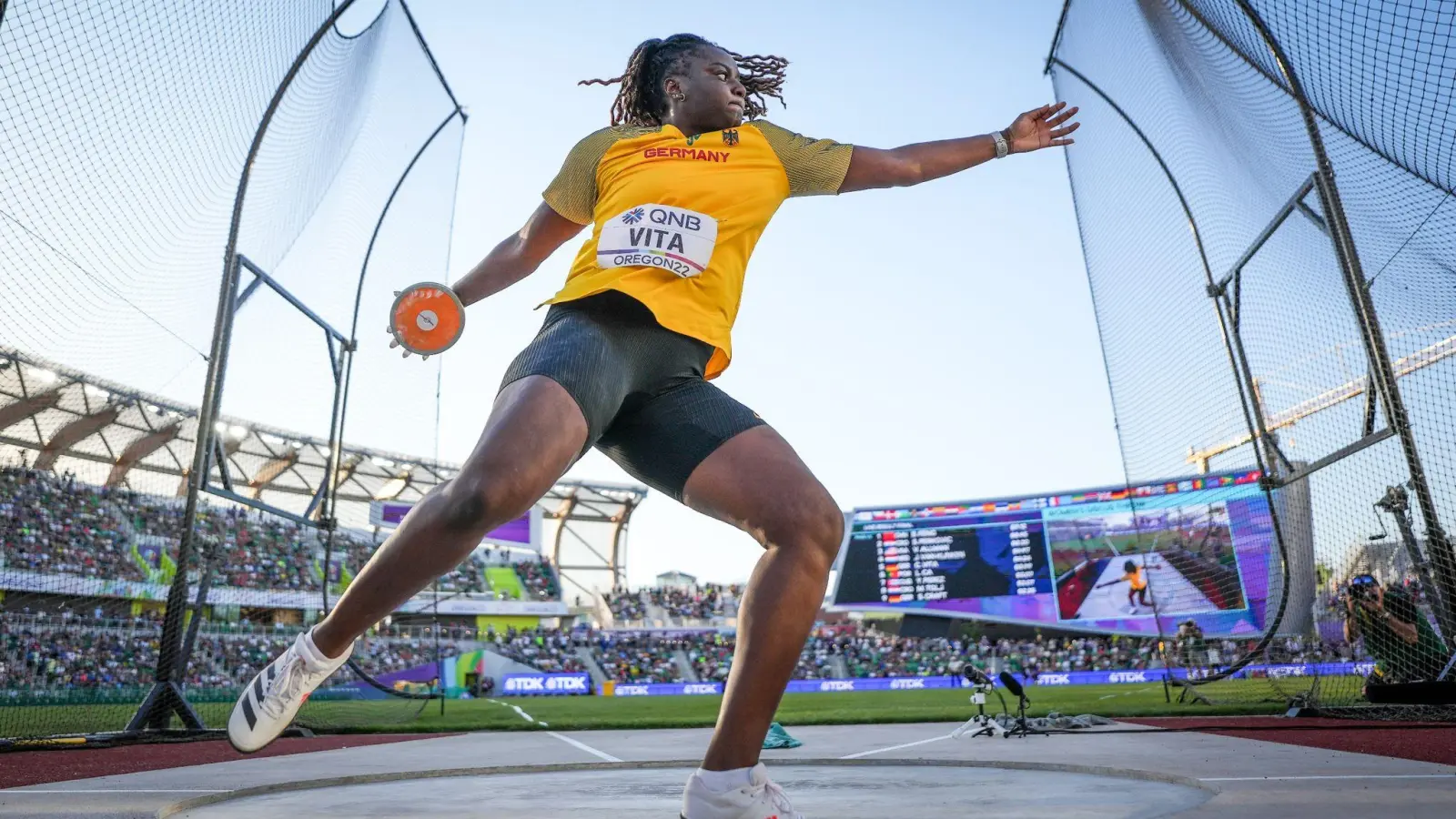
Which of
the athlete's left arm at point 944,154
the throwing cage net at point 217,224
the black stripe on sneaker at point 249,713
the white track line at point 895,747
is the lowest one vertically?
the white track line at point 895,747

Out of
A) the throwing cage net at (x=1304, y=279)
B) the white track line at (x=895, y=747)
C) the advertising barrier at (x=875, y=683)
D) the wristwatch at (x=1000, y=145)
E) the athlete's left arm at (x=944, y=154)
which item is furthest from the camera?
the advertising barrier at (x=875, y=683)

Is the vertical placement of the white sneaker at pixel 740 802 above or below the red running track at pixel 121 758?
above

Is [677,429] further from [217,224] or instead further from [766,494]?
[217,224]

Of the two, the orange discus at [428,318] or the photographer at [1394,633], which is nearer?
the orange discus at [428,318]

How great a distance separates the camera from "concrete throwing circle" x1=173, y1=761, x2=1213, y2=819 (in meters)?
2.58

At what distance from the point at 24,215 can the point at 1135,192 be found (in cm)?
920

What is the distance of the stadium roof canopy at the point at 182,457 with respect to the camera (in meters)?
14.2

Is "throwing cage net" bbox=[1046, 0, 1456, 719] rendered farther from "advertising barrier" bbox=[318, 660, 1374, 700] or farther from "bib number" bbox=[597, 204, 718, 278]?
"advertising barrier" bbox=[318, 660, 1374, 700]

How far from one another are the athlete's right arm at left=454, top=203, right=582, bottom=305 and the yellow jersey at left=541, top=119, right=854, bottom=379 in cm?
9

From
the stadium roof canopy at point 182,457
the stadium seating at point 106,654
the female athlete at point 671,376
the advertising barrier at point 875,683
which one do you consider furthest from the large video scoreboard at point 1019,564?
the female athlete at point 671,376

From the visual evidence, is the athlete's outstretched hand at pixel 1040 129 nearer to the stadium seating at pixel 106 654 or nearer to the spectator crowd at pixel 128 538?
the spectator crowd at pixel 128 538

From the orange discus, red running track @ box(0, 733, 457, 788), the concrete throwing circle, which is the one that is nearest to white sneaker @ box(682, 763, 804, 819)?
the concrete throwing circle

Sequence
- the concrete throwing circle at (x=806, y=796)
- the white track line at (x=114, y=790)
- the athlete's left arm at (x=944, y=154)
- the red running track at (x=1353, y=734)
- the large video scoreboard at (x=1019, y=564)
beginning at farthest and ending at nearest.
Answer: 1. the large video scoreboard at (x=1019, y=564)
2. the red running track at (x=1353, y=734)
3. the white track line at (x=114, y=790)
4. the athlete's left arm at (x=944, y=154)
5. the concrete throwing circle at (x=806, y=796)

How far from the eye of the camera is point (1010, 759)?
13.4ft
